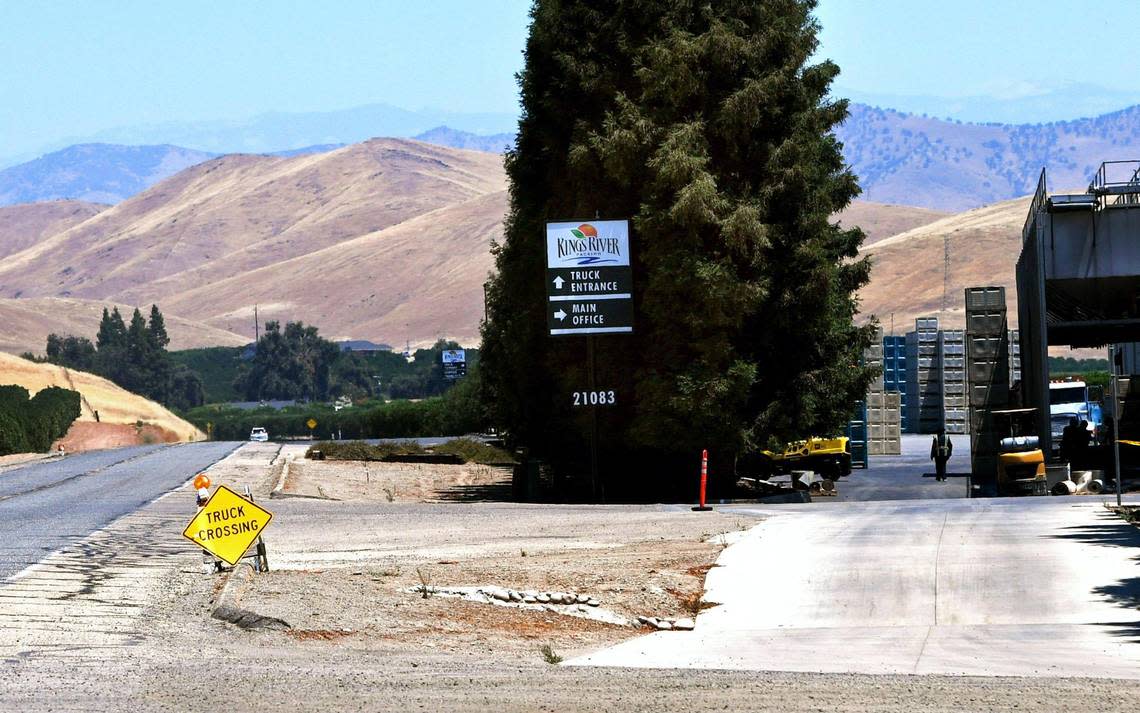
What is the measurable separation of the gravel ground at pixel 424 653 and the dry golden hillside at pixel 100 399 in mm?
101816

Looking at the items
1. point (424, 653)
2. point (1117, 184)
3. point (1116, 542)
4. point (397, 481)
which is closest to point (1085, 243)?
point (1117, 184)

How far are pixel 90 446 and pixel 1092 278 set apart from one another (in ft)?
253

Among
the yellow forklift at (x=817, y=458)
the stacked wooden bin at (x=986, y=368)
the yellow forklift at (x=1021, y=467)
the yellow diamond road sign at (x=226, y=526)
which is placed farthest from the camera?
the yellow forklift at (x=817, y=458)

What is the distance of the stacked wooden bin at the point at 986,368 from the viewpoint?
143ft

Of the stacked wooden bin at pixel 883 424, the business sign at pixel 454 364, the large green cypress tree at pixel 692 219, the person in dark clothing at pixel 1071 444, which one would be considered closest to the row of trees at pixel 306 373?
the business sign at pixel 454 364

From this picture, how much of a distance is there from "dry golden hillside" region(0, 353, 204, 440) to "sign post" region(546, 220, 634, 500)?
86.6m

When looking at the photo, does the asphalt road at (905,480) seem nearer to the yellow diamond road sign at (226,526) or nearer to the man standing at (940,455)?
the man standing at (940,455)

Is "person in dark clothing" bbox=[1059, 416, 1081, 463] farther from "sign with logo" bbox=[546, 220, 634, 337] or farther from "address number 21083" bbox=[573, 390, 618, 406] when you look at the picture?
"sign with logo" bbox=[546, 220, 634, 337]

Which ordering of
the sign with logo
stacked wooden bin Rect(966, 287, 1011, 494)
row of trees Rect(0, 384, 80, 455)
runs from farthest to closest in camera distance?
1. row of trees Rect(0, 384, 80, 455)
2. stacked wooden bin Rect(966, 287, 1011, 494)
3. the sign with logo

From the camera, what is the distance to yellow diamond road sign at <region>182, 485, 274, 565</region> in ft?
61.3

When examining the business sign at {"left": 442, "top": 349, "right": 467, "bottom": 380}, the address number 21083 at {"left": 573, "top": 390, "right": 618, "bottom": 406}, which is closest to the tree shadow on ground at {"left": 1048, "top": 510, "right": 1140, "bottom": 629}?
the address number 21083 at {"left": 573, "top": 390, "right": 618, "bottom": 406}

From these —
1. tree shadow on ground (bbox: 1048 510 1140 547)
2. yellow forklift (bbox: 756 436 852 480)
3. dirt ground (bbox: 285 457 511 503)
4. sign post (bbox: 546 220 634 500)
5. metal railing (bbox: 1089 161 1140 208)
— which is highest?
metal railing (bbox: 1089 161 1140 208)

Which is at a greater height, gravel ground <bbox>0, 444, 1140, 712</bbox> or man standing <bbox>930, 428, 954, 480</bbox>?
man standing <bbox>930, 428, 954, 480</bbox>

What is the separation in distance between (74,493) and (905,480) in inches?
907
